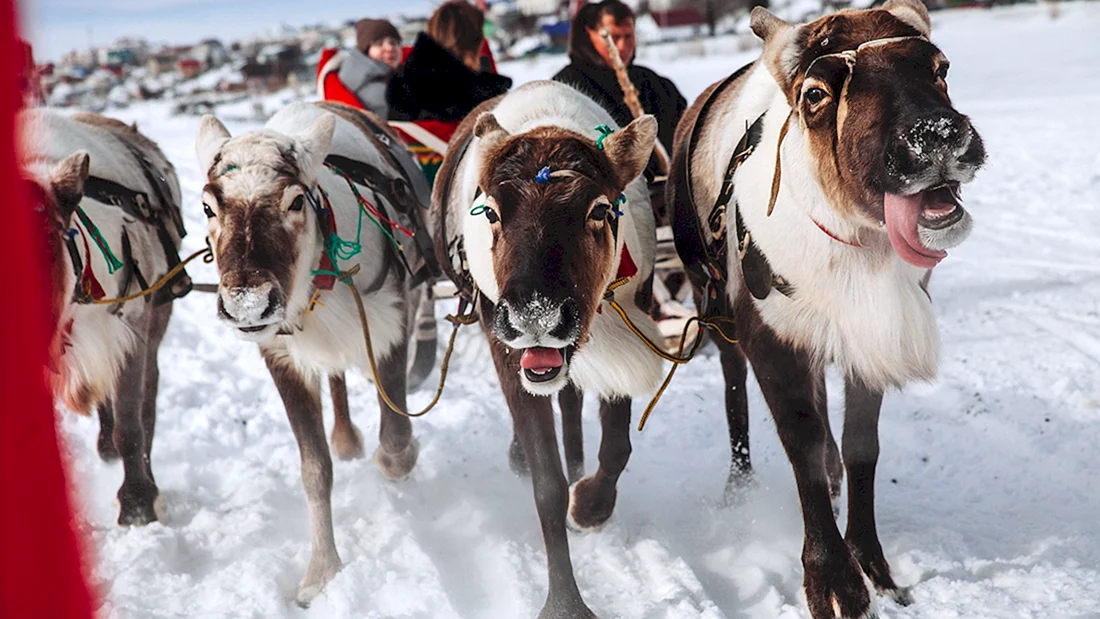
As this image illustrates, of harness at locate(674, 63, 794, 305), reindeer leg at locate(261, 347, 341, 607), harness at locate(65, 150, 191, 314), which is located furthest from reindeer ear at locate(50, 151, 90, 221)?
harness at locate(674, 63, 794, 305)

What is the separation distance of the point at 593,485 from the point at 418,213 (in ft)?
5.99

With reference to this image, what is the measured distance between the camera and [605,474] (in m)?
4.09

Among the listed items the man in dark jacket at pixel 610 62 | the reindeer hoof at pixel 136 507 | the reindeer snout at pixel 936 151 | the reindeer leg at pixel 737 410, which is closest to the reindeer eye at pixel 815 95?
the reindeer snout at pixel 936 151

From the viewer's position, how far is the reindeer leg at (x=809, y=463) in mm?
3369

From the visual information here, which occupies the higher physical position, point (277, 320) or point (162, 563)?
point (277, 320)

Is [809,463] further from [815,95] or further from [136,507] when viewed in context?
[136,507]

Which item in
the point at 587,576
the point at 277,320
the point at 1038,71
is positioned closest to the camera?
the point at 277,320

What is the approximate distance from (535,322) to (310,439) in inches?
71.3

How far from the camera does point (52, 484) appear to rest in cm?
78

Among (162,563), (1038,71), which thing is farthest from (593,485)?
(1038,71)

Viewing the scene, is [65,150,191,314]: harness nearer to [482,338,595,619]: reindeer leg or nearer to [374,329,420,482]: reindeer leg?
[374,329,420,482]: reindeer leg

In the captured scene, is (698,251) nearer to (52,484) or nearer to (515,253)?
(515,253)

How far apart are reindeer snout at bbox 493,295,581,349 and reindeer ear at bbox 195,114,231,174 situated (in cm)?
167

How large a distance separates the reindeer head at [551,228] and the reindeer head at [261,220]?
838mm
